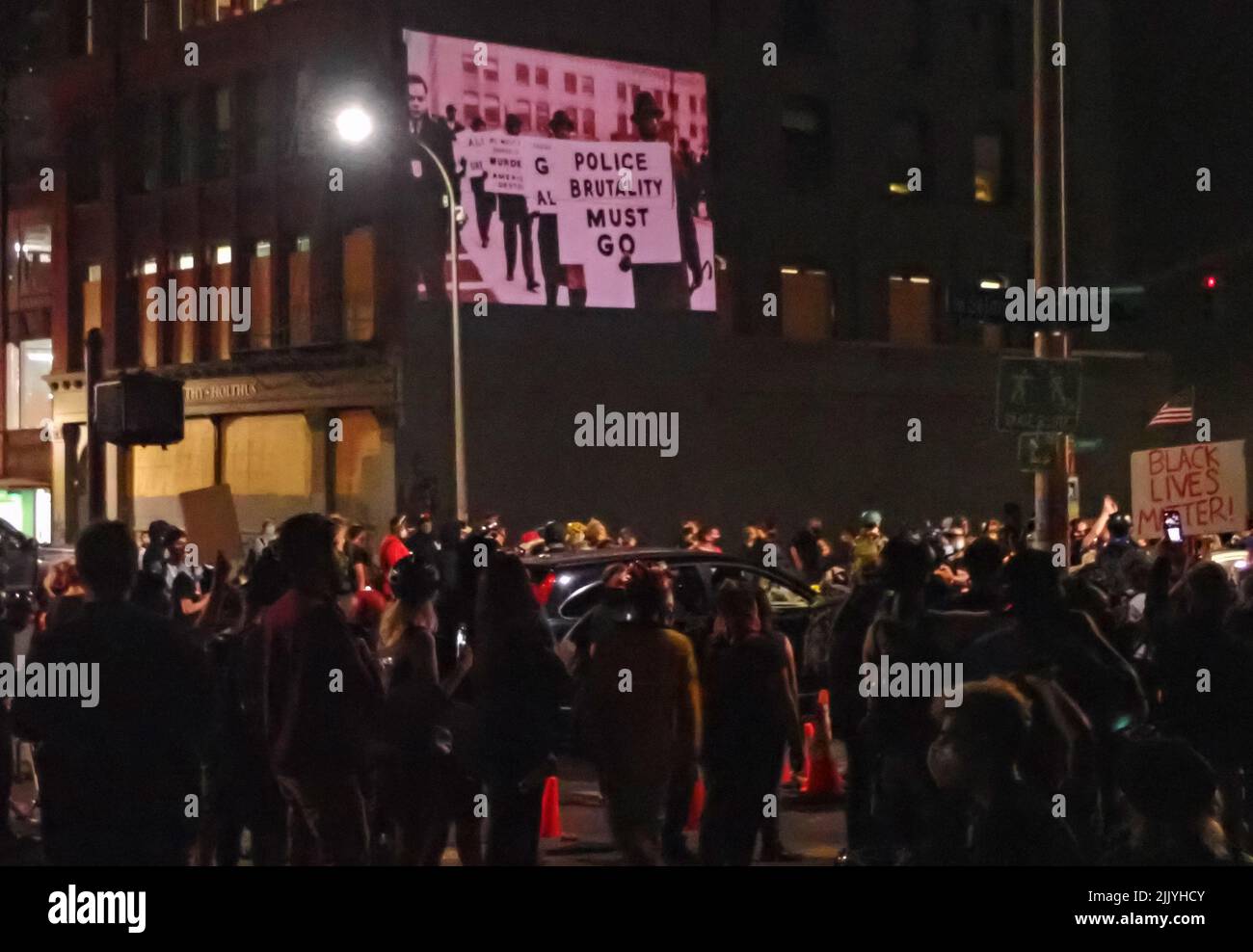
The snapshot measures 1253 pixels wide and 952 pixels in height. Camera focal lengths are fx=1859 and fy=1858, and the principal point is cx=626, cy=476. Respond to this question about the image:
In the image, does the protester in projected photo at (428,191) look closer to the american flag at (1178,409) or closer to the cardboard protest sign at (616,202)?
the cardboard protest sign at (616,202)

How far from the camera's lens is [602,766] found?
27.6 feet

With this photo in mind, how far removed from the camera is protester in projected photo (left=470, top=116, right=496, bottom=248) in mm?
34500

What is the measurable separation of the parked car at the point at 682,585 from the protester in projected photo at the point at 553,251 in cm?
2029

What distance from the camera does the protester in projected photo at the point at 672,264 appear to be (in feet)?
120

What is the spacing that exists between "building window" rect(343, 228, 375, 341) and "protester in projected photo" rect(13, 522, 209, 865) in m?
28.6

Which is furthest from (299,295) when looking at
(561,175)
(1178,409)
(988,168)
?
(1178,409)

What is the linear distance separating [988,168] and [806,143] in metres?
5.43

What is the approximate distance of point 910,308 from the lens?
41938mm

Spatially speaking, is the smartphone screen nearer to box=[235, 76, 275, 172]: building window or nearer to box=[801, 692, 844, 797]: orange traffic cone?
box=[801, 692, 844, 797]: orange traffic cone
